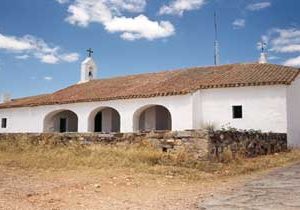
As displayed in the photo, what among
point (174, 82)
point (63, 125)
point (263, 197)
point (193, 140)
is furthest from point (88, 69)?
point (263, 197)

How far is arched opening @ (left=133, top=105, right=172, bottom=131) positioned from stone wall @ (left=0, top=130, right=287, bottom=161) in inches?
324

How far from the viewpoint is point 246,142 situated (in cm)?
1419

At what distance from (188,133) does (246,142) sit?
3069 millimetres

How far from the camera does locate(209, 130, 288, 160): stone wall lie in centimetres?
1233

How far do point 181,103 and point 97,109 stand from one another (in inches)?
234

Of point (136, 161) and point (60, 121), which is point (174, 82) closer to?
point (60, 121)

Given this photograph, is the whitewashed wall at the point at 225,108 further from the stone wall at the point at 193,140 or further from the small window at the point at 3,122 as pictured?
the small window at the point at 3,122

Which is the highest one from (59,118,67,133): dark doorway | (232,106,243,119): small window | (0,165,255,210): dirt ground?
(232,106,243,119): small window

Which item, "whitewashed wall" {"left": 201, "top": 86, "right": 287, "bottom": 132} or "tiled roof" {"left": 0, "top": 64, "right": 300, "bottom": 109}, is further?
"tiled roof" {"left": 0, "top": 64, "right": 300, "bottom": 109}

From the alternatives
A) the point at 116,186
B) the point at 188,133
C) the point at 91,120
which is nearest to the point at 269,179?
the point at 188,133

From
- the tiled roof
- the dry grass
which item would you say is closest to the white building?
the tiled roof

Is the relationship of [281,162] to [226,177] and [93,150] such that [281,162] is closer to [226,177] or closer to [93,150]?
[226,177]

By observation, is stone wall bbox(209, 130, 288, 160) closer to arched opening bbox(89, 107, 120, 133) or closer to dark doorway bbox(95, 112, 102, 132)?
arched opening bbox(89, 107, 120, 133)

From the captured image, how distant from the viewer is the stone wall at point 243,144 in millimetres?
12333
